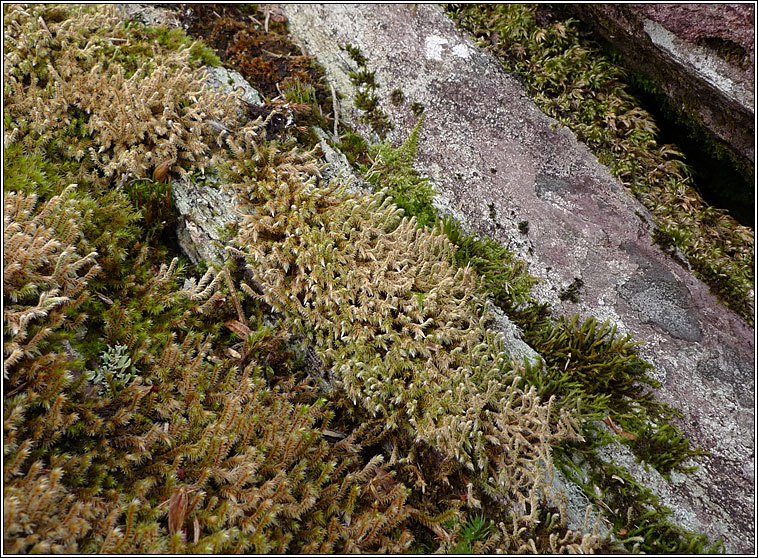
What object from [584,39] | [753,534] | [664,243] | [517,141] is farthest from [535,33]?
[753,534]

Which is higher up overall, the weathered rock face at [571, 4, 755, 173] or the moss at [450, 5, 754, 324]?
the weathered rock face at [571, 4, 755, 173]

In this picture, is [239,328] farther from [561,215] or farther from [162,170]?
[561,215]

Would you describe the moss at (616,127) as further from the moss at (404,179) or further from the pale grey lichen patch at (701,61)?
the moss at (404,179)

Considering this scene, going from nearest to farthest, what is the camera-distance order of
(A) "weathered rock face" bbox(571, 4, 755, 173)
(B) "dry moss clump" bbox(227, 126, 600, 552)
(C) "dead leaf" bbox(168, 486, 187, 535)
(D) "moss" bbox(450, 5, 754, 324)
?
(C) "dead leaf" bbox(168, 486, 187, 535) → (B) "dry moss clump" bbox(227, 126, 600, 552) → (A) "weathered rock face" bbox(571, 4, 755, 173) → (D) "moss" bbox(450, 5, 754, 324)

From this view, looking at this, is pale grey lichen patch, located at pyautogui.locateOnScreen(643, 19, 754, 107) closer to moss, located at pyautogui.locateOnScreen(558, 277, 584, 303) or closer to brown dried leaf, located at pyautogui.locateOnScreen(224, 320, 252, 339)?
moss, located at pyautogui.locateOnScreen(558, 277, 584, 303)

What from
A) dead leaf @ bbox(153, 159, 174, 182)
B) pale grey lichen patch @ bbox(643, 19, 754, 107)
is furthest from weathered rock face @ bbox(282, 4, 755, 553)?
dead leaf @ bbox(153, 159, 174, 182)

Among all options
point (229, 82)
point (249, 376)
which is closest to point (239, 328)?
point (249, 376)

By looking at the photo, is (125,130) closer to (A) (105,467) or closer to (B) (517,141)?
(A) (105,467)
